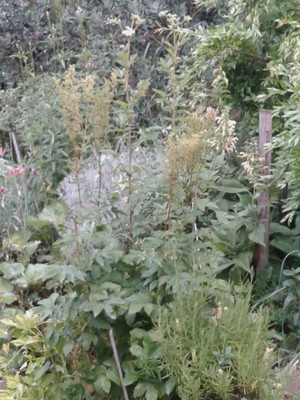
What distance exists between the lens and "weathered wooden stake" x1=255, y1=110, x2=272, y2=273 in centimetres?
413

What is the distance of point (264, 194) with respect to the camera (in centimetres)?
419

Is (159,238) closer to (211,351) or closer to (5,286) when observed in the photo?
(211,351)

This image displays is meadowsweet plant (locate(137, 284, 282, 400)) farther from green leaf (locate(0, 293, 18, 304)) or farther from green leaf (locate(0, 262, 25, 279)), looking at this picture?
green leaf (locate(0, 262, 25, 279))

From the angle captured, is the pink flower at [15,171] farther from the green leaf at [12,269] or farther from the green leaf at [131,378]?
the green leaf at [131,378]

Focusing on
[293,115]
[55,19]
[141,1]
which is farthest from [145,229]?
[55,19]

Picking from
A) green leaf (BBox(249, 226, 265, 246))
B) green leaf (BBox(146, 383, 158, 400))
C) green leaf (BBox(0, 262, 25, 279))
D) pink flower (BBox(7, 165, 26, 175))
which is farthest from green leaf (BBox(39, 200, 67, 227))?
green leaf (BBox(146, 383, 158, 400))

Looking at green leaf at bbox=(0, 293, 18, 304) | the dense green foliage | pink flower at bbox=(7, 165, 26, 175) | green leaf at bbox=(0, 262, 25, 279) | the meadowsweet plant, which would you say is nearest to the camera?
the meadowsweet plant

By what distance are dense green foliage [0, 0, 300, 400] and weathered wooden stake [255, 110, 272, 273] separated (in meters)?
0.05

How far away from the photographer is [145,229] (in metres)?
3.60

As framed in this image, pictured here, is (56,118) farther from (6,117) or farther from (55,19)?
(55,19)

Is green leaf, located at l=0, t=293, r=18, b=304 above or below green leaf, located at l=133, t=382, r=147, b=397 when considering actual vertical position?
above

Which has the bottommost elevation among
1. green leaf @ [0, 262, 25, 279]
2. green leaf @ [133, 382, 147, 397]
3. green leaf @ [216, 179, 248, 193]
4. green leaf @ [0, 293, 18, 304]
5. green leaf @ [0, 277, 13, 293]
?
green leaf @ [133, 382, 147, 397]

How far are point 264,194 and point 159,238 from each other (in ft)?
3.58

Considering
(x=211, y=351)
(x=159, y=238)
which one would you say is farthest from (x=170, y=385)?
(x=159, y=238)
